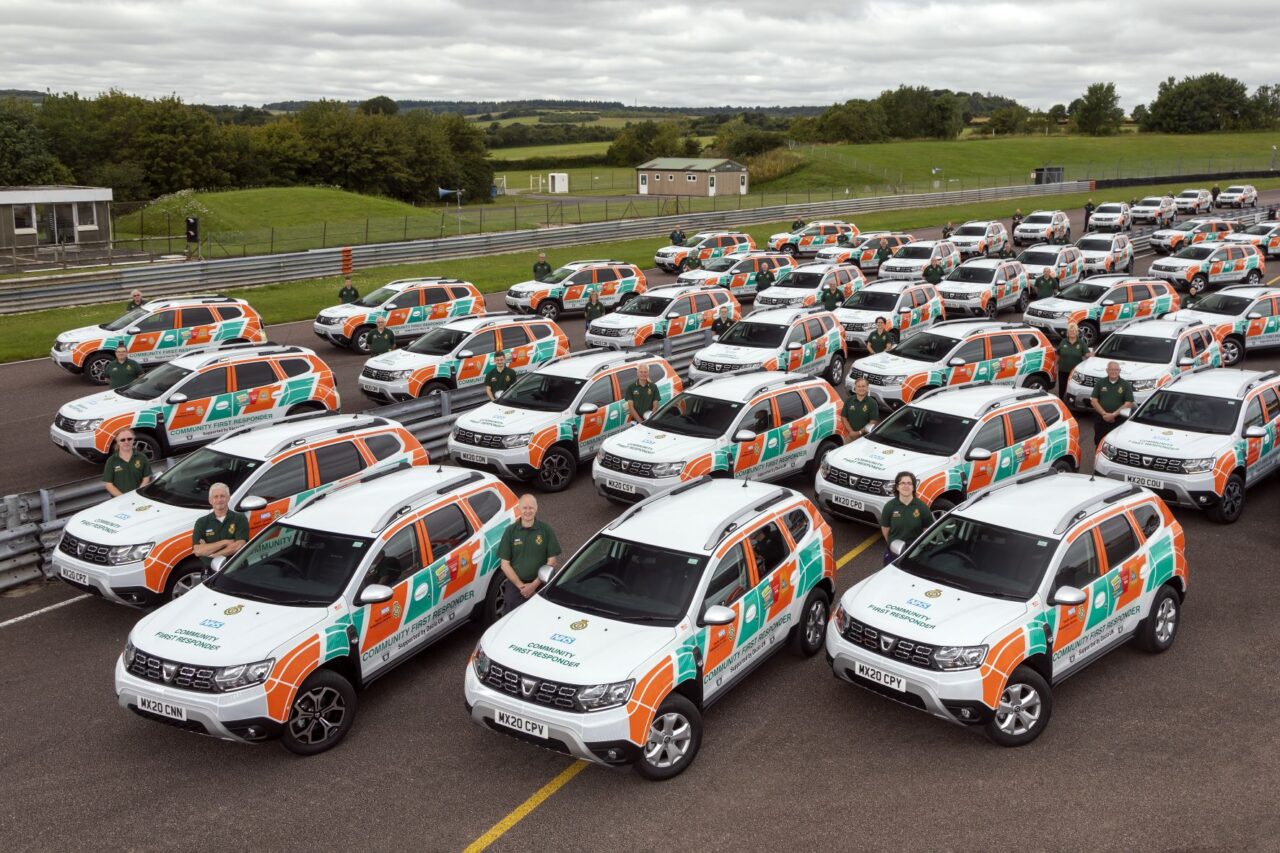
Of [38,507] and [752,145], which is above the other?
[752,145]

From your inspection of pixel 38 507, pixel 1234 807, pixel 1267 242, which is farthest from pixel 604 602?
pixel 1267 242

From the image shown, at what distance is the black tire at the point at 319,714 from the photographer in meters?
8.11

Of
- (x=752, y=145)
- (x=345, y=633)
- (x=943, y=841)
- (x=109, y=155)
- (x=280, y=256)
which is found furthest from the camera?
(x=752, y=145)

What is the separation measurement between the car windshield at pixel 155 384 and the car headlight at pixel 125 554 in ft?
19.9

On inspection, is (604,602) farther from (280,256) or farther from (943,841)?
(280,256)

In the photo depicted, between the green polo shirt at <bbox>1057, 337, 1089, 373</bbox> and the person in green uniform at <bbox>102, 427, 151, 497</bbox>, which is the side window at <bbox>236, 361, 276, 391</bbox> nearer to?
the person in green uniform at <bbox>102, 427, 151, 497</bbox>

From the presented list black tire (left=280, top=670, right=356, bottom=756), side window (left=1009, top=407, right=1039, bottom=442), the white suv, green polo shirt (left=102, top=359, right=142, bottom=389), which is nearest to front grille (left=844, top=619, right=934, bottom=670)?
the white suv

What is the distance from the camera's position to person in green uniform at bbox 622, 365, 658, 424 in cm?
1556

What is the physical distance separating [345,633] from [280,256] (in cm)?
3110

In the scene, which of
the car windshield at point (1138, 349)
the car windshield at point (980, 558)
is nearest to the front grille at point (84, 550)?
the car windshield at point (980, 558)

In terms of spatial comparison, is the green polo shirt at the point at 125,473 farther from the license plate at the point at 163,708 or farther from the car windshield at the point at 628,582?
the car windshield at the point at 628,582

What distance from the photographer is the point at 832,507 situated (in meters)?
13.0

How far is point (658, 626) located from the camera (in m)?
8.20

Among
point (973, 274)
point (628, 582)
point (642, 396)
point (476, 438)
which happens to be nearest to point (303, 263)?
point (973, 274)
